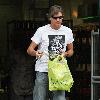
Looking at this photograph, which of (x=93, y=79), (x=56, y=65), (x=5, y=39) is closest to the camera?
(x=56, y=65)

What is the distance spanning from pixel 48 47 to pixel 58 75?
424 mm

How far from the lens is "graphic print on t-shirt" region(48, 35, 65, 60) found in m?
6.24

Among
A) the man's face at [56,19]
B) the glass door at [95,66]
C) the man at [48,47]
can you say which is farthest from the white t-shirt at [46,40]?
the glass door at [95,66]

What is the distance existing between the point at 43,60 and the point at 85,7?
3673 millimetres

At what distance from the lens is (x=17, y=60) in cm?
848

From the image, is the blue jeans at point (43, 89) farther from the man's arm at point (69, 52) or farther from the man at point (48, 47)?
the man's arm at point (69, 52)

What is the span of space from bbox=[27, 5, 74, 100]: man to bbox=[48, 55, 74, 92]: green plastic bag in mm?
105

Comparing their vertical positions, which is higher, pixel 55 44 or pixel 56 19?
pixel 56 19

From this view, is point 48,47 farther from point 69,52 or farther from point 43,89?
point 43,89

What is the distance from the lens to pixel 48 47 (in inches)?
247

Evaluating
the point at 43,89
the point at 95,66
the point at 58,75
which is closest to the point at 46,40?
the point at 58,75

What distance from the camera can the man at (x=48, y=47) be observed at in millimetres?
6230

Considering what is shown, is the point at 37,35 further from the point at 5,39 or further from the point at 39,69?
the point at 5,39

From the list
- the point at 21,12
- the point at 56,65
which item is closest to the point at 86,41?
the point at 21,12
